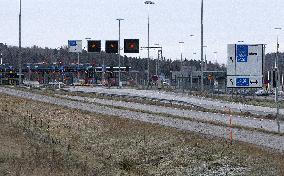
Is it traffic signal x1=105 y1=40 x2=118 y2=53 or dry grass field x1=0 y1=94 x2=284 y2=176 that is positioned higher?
traffic signal x1=105 y1=40 x2=118 y2=53

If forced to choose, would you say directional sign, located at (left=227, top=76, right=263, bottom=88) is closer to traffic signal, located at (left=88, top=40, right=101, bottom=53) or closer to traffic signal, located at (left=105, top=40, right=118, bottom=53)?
traffic signal, located at (left=105, top=40, right=118, bottom=53)

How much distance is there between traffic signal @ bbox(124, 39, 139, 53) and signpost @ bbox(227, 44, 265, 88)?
160 ft

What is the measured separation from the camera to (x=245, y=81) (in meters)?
32.8

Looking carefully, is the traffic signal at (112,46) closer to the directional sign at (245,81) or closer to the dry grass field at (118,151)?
the dry grass field at (118,151)

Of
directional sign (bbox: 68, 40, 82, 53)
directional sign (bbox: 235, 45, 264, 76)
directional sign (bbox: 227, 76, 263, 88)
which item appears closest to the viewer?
directional sign (bbox: 235, 45, 264, 76)

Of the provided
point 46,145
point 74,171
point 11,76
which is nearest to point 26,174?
point 74,171

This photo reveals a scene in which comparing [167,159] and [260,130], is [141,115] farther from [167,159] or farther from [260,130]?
[167,159]

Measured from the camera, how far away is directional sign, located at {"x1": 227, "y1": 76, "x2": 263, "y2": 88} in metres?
32.4

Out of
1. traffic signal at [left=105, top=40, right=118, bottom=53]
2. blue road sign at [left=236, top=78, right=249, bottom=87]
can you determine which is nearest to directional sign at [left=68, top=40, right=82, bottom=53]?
traffic signal at [left=105, top=40, right=118, bottom=53]

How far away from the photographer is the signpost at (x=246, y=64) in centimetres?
3178

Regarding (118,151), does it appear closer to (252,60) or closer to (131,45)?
(252,60)

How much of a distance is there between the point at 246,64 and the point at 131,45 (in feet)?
165

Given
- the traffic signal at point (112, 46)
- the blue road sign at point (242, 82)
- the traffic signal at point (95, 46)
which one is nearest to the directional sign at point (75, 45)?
the traffic signal at point (95, 46)

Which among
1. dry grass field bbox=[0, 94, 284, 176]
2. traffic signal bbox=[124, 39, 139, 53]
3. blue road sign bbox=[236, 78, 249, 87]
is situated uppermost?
traffic signal bbox=[124, 39, 139, 53]
